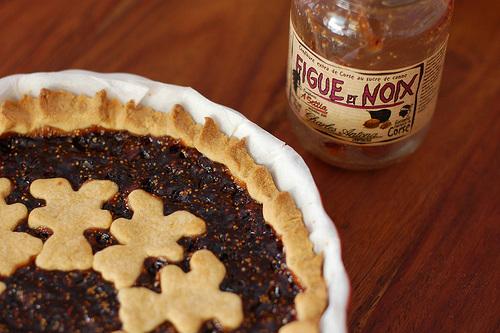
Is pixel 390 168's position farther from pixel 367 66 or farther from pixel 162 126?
pixel 162 126

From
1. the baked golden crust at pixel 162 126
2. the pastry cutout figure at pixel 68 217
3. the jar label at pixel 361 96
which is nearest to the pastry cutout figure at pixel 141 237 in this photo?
the pastry cutout figure at pixel 68 217

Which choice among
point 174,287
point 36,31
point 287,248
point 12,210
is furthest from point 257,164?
point 36,31

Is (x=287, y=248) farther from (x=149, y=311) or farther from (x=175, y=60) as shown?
(x=175, y=60)

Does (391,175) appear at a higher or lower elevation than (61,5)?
lower

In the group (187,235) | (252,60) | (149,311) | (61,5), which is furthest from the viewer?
(61,5)

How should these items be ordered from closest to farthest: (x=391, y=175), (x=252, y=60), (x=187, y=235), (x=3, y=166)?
(x=187, y=235), (x=3, y=166), (x=391, y=175), (x=252, y=60)

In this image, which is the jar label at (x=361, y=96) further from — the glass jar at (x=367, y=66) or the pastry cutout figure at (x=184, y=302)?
the pastry cutout figure at (x=184, y=302)

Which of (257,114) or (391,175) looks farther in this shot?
(257,114)
